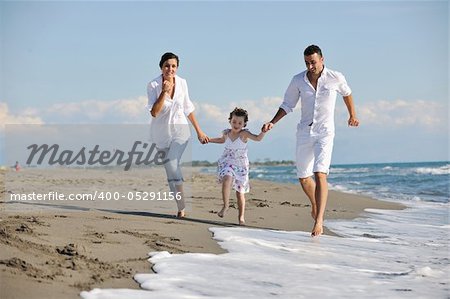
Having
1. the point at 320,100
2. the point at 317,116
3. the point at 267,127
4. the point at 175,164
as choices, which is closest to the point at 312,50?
the point at 320,100

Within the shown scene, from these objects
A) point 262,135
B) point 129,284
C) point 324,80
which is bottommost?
point 129,284

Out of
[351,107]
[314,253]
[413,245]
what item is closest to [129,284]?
[314,253]

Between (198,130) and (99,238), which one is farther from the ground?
(198,130)

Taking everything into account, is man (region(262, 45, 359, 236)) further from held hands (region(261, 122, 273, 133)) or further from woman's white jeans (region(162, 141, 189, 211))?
woman's white jeans (region(162, 141, 189, 211))

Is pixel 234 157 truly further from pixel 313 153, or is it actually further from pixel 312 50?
pixel 312 50

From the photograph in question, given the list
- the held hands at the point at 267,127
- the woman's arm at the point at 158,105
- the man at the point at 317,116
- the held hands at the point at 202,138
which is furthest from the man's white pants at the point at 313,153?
the woman's arm at the point at 158,105

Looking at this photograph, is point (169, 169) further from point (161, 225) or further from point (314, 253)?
point (314, 253)

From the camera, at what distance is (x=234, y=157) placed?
7270 millimetres

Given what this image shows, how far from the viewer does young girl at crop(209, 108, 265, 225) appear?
283 inches

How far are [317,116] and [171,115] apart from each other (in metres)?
1.66

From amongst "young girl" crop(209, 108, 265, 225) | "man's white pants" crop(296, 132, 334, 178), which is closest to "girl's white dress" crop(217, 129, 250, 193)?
"young girl" crop(209, 108, 265, 225)

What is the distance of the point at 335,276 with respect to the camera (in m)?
4.21

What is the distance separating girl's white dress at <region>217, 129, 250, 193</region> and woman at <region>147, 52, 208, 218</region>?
1.05ft

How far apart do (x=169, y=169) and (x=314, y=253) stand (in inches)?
98.1
